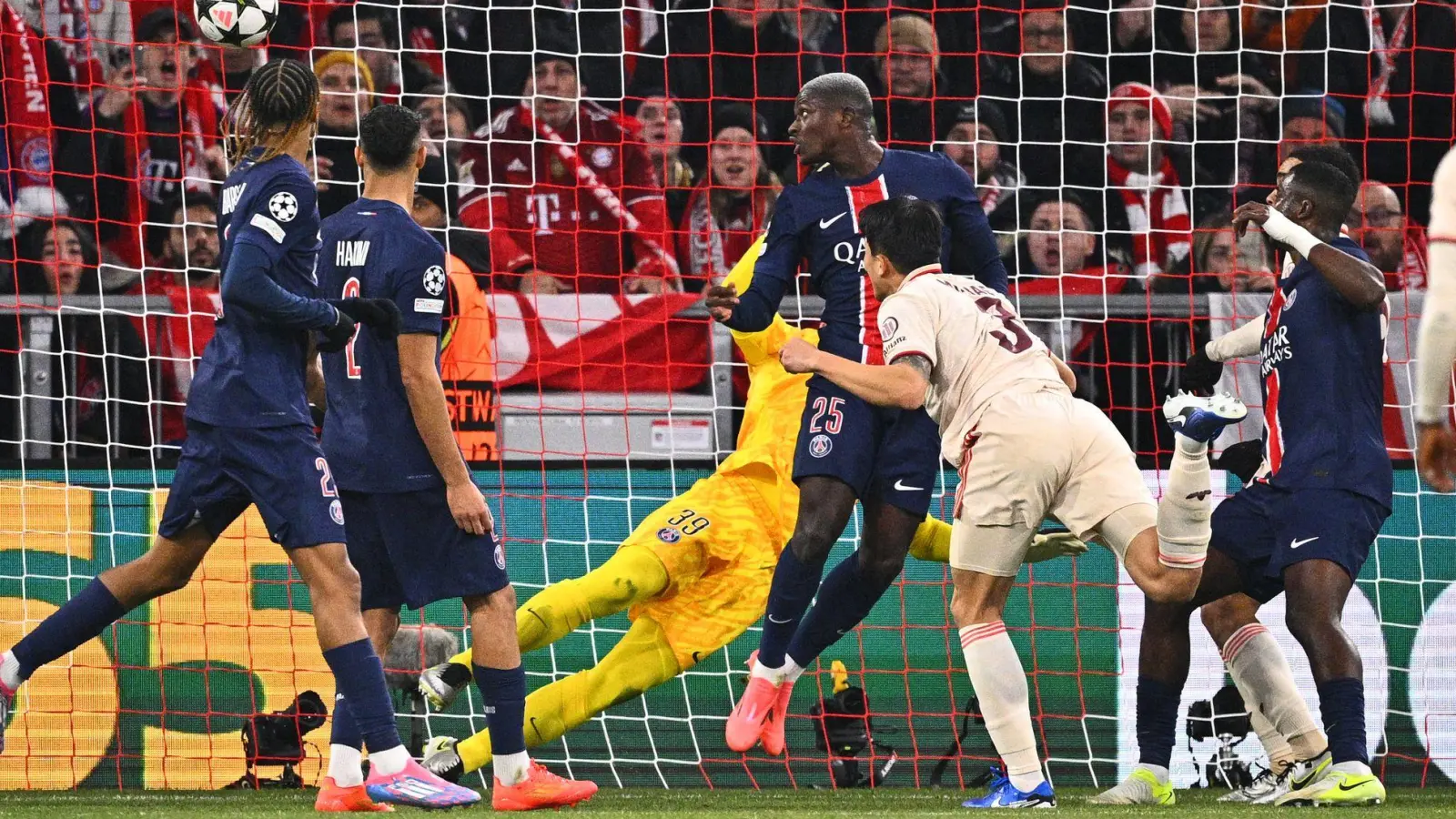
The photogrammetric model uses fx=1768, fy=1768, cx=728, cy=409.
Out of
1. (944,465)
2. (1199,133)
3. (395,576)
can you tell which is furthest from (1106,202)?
(395,576)

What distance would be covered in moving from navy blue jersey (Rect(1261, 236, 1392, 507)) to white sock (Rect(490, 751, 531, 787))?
7.89ft

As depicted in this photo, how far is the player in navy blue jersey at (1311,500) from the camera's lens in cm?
513

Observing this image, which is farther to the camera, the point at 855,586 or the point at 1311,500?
the point at 855,586

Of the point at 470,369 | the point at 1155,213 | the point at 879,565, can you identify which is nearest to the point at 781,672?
the point at 879,565

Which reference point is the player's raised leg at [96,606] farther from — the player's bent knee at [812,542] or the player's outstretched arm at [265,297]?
the player's bent knee at [812,542]

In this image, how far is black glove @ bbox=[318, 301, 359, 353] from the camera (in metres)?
4.59

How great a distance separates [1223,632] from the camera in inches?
222

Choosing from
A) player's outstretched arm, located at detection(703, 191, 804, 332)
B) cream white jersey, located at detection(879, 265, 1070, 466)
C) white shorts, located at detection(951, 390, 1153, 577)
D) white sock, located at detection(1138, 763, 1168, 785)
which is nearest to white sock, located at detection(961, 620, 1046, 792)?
white shorts, located at detection(951, 390, 1153, 577)

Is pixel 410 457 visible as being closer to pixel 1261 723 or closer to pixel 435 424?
pixel 435 424

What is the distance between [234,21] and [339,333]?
1.79 meters

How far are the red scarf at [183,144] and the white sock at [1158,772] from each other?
5.52 meters

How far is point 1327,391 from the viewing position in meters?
5.31

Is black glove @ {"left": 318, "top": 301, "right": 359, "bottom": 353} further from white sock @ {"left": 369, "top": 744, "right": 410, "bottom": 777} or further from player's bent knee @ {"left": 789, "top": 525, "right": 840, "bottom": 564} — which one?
player's bent knee @ {"left": 789, "top": 525, "right": 840, "bottom": 564}

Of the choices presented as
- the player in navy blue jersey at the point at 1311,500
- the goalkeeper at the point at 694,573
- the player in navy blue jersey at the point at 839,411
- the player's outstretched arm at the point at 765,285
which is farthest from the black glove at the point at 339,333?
the player in navy blue jersey at the point at 1311,500
